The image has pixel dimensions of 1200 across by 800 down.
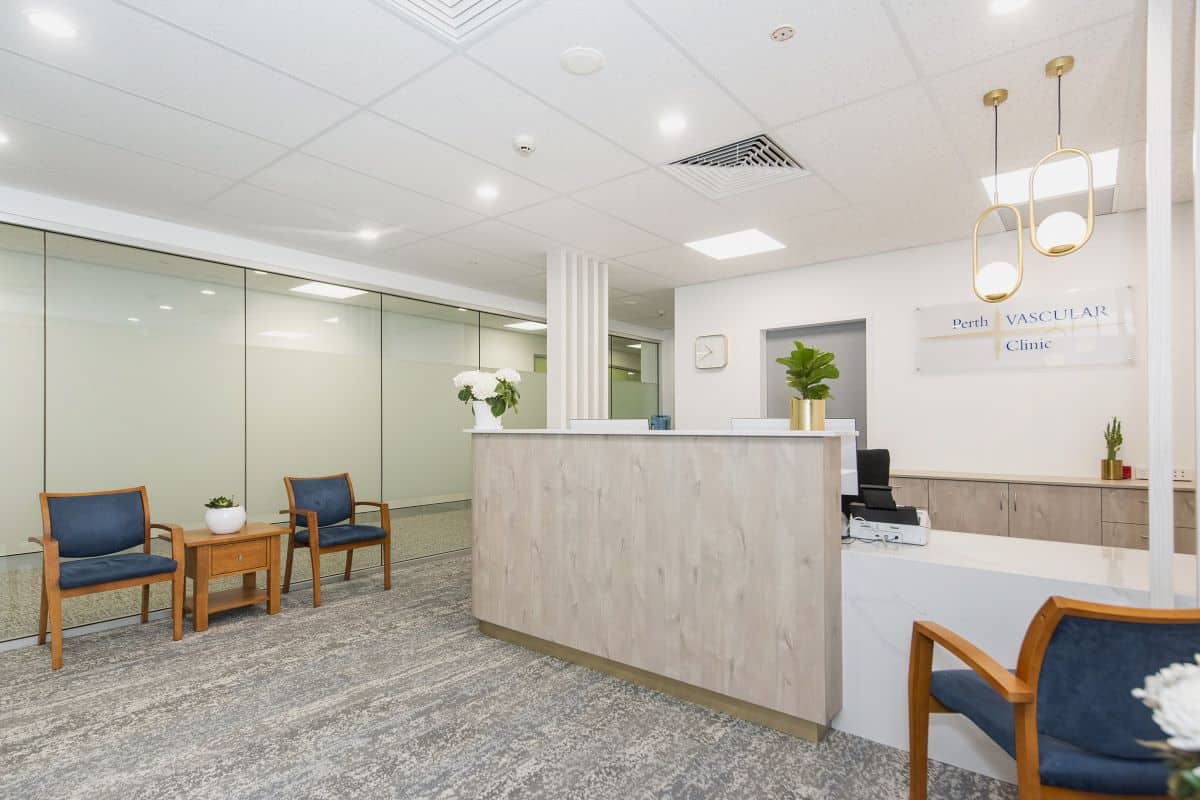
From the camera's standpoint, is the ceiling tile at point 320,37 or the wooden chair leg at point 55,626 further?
the wooden chair leg at point 55,626

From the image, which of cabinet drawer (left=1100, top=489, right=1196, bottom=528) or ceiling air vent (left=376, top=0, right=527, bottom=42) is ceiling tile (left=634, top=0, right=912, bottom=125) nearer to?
ceiling air vent (left=376, top=0, right=527, bottom=42)

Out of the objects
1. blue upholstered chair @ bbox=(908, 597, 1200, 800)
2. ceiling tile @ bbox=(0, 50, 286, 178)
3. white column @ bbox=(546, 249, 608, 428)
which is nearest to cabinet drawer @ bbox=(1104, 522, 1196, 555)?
blue upholstered chair @ bbox=(908, 597, 1200, 800)

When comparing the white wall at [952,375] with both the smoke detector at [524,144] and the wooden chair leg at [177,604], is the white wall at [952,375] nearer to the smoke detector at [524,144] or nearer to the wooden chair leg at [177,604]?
the smoke detector at [524,144]

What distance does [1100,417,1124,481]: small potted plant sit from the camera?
4605mm

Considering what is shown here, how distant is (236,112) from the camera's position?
3168 millimetres

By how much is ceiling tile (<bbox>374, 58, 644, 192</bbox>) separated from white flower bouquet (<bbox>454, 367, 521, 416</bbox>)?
1320 millimetres

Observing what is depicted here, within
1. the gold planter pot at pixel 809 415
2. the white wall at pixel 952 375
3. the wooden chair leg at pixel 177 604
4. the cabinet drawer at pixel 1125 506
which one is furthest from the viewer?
the white wall at pixel 952 375

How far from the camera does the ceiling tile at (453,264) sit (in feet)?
18.4

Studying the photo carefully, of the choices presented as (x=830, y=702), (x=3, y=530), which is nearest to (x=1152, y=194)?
(x=830, y=702)

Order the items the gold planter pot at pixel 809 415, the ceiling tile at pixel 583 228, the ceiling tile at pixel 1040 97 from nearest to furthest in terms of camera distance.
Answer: the ceiling tile at pixel 1040 97
the gold planter pot at pixel 809 415
the ceiling tile at pixel 583 228

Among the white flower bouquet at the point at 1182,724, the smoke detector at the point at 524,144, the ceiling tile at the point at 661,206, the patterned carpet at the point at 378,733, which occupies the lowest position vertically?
the patterned carpet at the point at 378,733

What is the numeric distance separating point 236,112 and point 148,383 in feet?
8.45

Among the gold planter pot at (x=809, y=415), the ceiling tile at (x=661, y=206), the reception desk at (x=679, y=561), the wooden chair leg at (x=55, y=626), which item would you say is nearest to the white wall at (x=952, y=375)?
the ceiling tile at (x=661, y=206)

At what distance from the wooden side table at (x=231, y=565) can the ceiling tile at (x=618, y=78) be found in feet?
11.9
